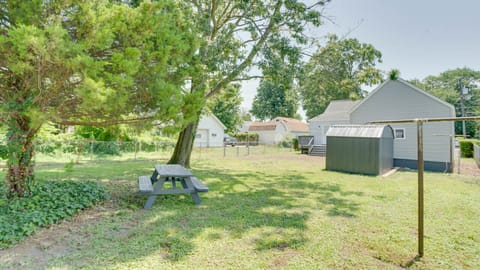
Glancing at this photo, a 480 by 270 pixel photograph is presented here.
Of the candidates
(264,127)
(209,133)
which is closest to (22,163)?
(209,133)

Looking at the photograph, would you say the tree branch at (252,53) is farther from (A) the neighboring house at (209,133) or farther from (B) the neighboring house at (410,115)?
(A) the neighboring house at (209,133)

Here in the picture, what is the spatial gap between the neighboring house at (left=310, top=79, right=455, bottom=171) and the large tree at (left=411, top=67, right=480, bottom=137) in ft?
122

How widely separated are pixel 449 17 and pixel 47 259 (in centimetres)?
1517

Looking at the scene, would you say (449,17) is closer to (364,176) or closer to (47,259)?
(364,176)

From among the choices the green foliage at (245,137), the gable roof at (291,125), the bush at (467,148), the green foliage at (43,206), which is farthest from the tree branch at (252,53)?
the gable roof at (291,125)

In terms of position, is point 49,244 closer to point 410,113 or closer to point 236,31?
point 236,31

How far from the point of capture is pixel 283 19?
9125 mm

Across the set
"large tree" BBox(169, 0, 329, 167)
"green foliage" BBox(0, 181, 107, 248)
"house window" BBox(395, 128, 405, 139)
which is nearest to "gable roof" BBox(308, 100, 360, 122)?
"house window" BBox(395, 128, 405, 139)

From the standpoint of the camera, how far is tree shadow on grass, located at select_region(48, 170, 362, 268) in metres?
3.20

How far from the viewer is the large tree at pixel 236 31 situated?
885 cm

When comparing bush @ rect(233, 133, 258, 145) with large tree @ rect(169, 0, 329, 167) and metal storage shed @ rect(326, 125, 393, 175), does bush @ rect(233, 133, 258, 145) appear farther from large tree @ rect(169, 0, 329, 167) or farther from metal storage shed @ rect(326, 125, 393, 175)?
large tree @ rect(169, 0, 329, 167)

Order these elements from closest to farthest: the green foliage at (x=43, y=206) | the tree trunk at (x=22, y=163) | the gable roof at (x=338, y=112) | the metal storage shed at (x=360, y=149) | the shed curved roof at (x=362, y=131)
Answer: the green foliage at (x=43, y=206) → the tree trunk at (x=22, y=163) → the metal storage shed at (x=360, y=149) → the shed curved roof at (x=362, y=131) → the gable roof at (x=338, y=112)

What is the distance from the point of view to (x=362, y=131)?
1062cm

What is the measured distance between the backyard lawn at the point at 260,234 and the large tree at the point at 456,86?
4709 cm
